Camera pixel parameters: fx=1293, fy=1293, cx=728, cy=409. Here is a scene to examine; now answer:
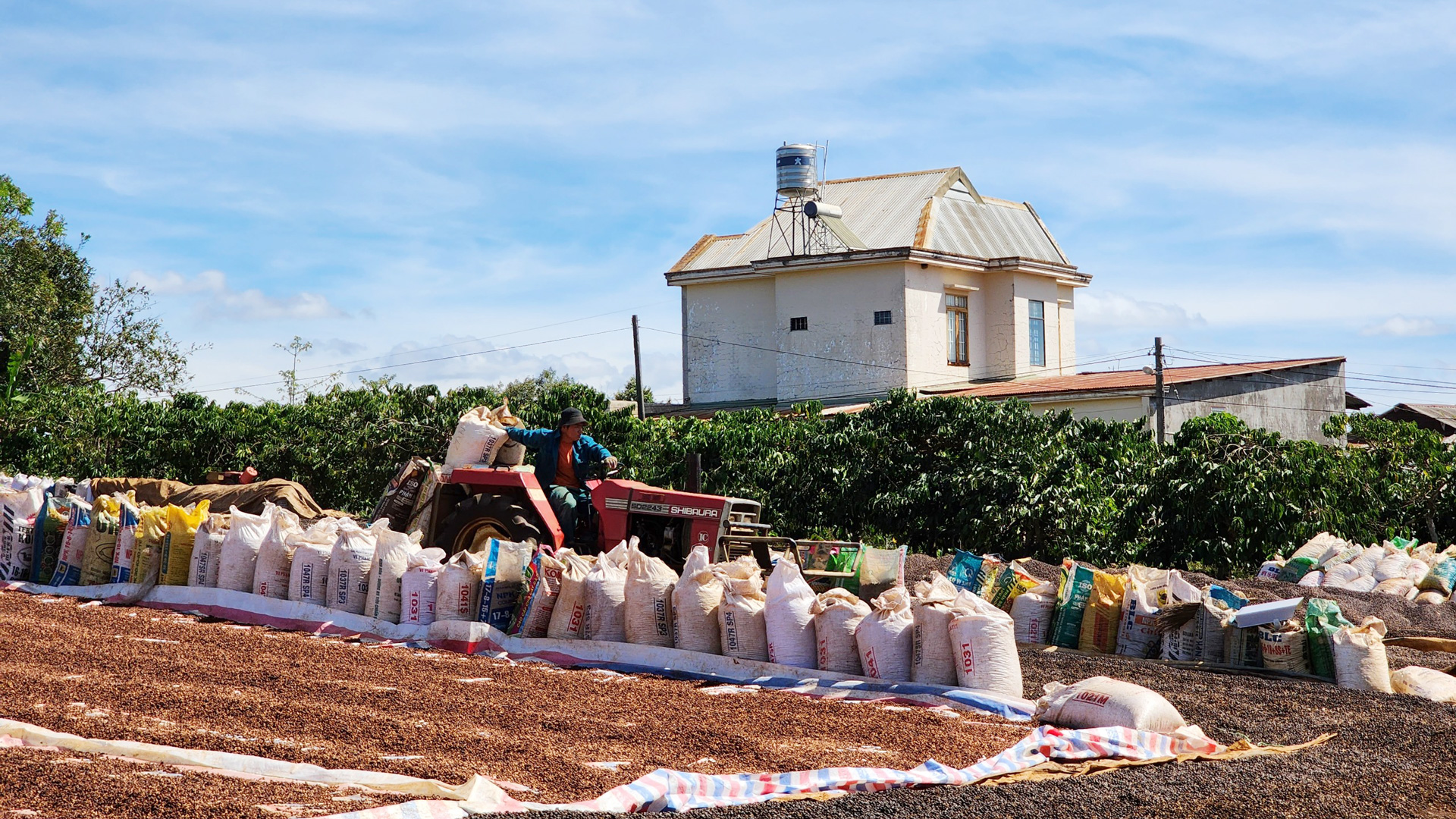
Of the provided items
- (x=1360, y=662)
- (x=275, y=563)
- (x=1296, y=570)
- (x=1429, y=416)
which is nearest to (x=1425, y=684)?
(x=1360, y=662)

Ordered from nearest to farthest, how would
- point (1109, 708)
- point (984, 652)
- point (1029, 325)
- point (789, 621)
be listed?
point (1109, 708)
point (984, 652)
point (789, 621)
point (1029, 325)

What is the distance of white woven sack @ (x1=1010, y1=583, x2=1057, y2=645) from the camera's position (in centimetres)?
870

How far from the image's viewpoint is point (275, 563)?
358 inches

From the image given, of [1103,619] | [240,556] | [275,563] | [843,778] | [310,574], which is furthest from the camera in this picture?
[240,556]

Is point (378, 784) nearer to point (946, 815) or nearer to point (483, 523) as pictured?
point (946, 815)

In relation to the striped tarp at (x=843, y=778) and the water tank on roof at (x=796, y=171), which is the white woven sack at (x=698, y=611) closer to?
the striped tarp at (x=843, y=778)

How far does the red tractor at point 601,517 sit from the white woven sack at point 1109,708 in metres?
3.42

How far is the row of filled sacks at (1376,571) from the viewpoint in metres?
11.8

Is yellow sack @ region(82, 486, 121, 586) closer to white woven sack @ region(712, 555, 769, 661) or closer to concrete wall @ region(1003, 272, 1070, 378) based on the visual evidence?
white woven sack @ region(712, 555, 769, 661)

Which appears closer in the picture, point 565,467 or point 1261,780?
point 1261,780

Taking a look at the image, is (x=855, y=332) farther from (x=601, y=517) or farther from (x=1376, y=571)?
(x=601, y=517)

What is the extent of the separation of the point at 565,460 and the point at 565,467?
2.5 inches

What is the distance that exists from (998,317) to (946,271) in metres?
1.59

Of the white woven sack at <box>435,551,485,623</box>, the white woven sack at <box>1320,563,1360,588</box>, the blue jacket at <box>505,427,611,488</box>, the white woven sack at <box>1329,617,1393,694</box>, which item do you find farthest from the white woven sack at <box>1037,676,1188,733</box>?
the white woven sack at <box>1320,563,1360,588</box>
